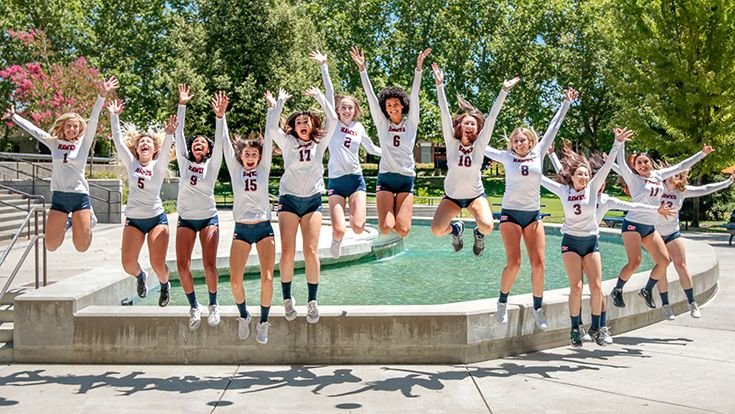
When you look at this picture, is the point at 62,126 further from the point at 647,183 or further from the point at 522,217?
the point at 647,183

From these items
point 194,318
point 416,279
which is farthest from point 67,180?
point 416,279

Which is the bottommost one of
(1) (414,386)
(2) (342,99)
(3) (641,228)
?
→ (1) (414,386)

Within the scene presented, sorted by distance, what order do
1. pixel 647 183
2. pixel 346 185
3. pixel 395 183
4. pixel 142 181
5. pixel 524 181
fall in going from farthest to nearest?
pixel 647 183
pixel 395 183
pixel 346 185
pixel 524 181
pixel 142 181

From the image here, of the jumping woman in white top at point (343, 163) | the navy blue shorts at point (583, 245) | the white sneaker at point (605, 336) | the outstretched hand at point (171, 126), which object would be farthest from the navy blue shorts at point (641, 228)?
the outstretched hand at point (171, 126)

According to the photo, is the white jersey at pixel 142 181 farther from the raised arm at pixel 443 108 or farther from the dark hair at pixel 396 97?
the raised arm at pixel 443 108

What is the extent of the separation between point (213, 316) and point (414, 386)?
255 cm

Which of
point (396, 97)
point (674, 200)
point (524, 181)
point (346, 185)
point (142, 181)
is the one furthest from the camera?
point (674, 200)

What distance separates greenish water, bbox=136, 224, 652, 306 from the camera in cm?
1226

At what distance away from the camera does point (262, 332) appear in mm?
8219

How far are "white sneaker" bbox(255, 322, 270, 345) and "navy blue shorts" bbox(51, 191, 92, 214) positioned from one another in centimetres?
304

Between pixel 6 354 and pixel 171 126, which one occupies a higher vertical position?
pixel 171 126

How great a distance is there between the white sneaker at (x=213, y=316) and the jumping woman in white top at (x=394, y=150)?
242cm

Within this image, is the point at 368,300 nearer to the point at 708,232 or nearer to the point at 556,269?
the point at 556,269

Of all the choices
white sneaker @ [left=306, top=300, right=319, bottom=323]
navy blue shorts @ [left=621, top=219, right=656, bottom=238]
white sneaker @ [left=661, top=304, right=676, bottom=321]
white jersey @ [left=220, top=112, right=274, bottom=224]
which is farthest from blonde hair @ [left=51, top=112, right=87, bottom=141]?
white sneaker @ [left=661, top=304, right=676, bottom=321]
